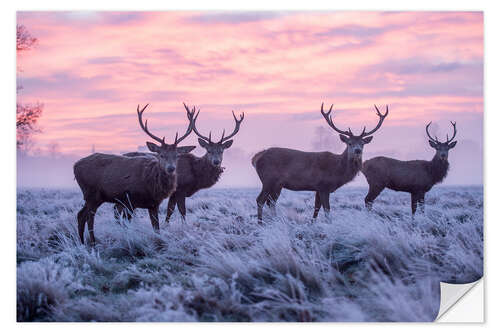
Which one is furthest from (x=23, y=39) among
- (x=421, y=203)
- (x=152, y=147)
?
(x=421, y=203)

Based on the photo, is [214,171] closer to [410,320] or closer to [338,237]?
[338,237]

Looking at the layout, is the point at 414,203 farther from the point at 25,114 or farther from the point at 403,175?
the point at 25,114

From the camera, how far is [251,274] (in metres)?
6.01

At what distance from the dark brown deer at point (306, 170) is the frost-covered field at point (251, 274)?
3019mm

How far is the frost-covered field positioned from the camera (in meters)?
5.59

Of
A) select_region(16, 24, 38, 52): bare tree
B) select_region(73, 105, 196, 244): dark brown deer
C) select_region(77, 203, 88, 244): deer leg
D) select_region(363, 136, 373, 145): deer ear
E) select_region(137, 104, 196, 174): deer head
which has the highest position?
select_region(16, 24, 38, 52): bare tree

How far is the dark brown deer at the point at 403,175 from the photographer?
474 inches

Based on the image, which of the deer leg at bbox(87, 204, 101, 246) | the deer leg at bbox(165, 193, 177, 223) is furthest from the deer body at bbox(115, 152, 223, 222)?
the deer leg at bbox(87, 204, 101, 246)

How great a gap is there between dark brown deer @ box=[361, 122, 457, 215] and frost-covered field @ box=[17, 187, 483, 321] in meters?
4.15

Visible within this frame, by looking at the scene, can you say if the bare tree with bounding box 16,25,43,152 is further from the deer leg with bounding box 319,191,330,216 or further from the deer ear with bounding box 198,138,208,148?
the deer leg with bounding box 319,191,330,216

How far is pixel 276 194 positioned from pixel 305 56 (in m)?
4.08

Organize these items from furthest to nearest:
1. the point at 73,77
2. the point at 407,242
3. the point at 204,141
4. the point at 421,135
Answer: the point at 204,141, the point at 421,135, the point at 73,77, the point at 407,242
